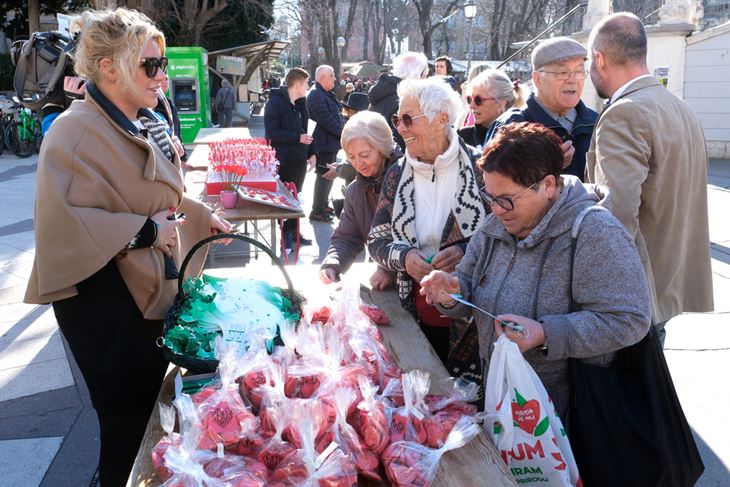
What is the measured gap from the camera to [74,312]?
2217 mm

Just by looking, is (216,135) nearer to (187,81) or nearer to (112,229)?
(187,81)

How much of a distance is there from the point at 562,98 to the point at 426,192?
999mm

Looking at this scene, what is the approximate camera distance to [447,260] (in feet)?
8.09

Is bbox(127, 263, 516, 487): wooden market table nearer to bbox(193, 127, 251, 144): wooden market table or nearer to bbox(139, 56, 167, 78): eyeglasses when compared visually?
bbox(139, 56, 167, 78): eyeglasses

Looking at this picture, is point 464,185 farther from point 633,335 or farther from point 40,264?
point 40,264

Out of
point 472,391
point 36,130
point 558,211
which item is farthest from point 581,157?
point 36,130

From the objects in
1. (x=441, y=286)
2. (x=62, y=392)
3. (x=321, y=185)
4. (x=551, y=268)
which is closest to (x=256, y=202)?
(x=62, y=392)

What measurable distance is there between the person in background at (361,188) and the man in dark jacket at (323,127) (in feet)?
15.5

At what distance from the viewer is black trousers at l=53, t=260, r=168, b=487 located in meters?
2.23

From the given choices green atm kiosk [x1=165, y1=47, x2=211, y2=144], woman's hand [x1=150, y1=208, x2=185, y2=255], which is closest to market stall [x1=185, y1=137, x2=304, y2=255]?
woman's hand [x1=150, y1=208, x2=185, y2=255]

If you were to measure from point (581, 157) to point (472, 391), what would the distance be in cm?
184

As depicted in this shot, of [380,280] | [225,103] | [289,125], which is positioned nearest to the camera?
[380,280]

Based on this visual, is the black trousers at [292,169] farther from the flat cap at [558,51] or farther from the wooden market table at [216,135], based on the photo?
the flat cap at [558,51]

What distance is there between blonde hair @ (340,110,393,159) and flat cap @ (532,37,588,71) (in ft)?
2.92
